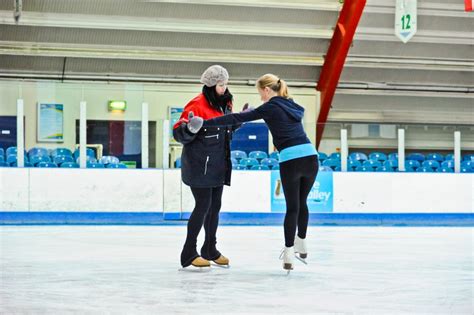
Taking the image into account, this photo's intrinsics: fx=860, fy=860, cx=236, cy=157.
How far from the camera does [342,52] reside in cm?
1594

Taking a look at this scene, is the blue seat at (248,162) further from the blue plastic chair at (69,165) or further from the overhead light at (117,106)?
the blue plastic chair at (69,165)

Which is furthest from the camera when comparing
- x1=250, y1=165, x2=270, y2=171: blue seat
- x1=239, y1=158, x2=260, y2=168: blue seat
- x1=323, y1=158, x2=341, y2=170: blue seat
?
x1=323, y1=158, x2=341, y2=170: blue seat

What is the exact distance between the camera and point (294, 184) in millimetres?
5582

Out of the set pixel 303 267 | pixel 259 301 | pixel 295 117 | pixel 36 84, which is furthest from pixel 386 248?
pixel 36 84

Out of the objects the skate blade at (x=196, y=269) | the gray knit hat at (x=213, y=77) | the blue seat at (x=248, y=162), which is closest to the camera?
the skate blade at (x=196, y=269)

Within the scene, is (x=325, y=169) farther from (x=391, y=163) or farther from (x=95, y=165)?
(x=95, y=165)

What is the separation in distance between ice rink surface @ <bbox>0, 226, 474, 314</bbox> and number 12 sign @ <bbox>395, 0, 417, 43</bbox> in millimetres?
7618

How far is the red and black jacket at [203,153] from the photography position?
5.73 m

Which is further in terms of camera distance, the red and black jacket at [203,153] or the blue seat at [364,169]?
the blue seat at [364,169]

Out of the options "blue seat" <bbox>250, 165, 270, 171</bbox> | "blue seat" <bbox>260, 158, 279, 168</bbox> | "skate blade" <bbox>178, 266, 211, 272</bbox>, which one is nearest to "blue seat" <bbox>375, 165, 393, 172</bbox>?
"blue seat" <bbox>260, 158, 279, 168</bbox>

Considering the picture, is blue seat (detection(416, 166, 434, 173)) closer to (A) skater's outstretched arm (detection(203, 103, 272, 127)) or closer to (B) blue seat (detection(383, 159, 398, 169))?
(B) blue seat (detection(383, 159, 398, 169))

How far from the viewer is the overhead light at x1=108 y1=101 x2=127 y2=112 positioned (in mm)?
12414

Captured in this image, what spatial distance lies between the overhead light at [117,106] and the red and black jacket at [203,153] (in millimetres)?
6620

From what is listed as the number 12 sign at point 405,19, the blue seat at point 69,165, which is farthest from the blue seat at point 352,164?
the blue seat at point 69,165
